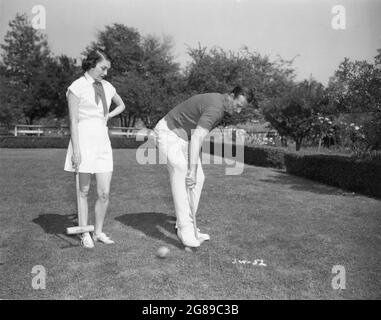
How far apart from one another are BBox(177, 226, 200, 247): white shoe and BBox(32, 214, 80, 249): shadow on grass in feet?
4.34

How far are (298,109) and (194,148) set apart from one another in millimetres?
16276

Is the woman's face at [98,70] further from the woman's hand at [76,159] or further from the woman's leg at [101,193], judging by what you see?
the woman's leg at [101,193]

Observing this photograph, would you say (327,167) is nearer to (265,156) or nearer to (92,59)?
(265,156)

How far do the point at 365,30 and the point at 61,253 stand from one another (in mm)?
5577

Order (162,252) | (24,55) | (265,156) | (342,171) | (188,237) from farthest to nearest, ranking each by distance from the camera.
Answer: (24,55)
(265,156)
(342,171)
(188,237)
(162,252)

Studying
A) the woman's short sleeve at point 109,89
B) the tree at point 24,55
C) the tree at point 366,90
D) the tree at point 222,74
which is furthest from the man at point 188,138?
the tree at point 24,55

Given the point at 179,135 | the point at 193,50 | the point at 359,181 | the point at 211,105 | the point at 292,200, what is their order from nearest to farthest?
the point at 211,105
the point at 179,135
the point at 292,200
the point at 359,181
the point at 193,50

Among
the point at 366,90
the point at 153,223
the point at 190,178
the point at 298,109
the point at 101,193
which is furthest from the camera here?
the point at 298,109

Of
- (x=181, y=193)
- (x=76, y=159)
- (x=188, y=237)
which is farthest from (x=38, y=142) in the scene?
(x=188, y=237)

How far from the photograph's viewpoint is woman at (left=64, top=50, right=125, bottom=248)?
4648mm

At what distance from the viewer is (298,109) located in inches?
774

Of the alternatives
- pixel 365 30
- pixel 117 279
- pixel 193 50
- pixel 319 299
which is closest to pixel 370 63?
pixel 365 30

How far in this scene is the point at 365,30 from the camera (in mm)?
6320
